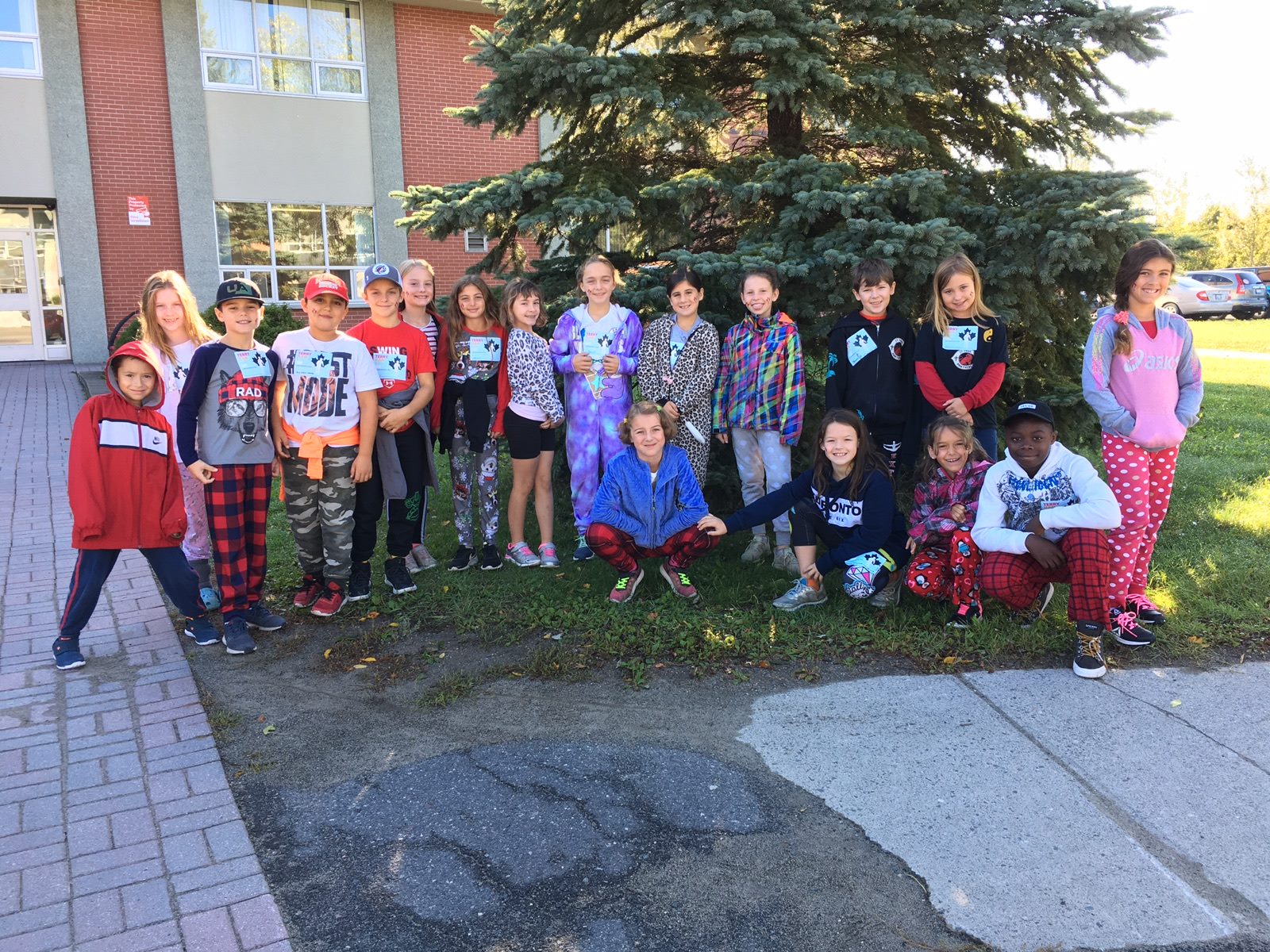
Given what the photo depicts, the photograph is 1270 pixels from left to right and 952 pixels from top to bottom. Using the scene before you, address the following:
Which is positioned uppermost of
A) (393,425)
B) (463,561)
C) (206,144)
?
(206,144)

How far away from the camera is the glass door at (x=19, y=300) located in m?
16.6

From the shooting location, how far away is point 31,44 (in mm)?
15266

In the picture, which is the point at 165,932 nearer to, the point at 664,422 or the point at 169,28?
the point at 664,422

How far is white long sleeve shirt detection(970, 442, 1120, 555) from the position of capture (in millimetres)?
4207

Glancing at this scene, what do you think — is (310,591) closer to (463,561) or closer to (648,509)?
(463,561)

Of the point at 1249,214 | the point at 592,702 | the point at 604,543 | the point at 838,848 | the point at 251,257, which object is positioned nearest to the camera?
the point at 838,848

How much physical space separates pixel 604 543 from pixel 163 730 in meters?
2.24

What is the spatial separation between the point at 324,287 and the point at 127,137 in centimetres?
1437

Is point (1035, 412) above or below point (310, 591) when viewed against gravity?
above

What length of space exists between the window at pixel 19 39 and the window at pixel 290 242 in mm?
3484

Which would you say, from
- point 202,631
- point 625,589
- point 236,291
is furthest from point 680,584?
point 236,291

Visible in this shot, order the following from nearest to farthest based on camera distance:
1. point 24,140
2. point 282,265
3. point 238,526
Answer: point 238,526
point 24,140
point 282,265

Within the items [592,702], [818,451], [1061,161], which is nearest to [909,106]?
[1061,161]

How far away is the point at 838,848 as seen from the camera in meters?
2.96
